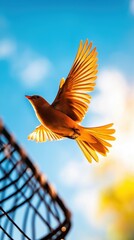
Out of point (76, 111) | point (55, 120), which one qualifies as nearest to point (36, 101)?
point (55, 120)

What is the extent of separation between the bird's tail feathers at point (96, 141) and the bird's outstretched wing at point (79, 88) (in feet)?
0.40

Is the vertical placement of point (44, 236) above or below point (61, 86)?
below

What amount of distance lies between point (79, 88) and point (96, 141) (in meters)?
0.29

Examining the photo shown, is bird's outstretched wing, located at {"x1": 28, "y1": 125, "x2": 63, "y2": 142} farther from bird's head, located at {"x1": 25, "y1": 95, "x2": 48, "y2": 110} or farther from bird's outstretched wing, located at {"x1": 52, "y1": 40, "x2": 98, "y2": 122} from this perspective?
bird's head, located at {"x1": 25, "y1": 95, "x2": 48, "y2": 110}

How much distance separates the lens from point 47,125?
1.65 meters

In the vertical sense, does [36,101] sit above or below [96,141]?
above

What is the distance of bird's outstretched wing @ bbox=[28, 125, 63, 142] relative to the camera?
6.48ft

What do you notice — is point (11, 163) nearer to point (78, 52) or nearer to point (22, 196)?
point (22, 196)

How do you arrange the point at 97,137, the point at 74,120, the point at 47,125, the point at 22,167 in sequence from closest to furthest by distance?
the point at 22,167
the point at 47,125
the point at 74,120
the point at 97,137

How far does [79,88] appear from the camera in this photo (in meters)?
1.88

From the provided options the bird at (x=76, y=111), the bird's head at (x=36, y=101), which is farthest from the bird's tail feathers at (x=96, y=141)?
the bird's head at (x=36, y=101)

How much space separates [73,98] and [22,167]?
91 cm

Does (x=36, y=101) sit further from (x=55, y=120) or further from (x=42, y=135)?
(x=42, y=135)

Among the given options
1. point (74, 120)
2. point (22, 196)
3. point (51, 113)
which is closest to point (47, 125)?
point (51, 113)
